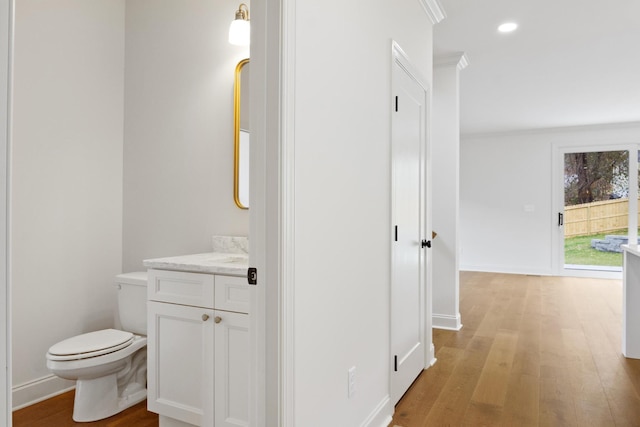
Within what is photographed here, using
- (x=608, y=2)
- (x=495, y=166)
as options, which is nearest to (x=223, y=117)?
(x=608, y=2)

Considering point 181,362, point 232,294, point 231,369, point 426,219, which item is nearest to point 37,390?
point 181,362

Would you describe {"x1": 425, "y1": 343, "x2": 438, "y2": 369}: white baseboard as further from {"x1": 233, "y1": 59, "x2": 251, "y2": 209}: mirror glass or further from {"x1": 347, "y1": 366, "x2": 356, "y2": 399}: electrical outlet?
{"x1": 233, "y1": 59, "x2": 251, "y2": 209}: mirror glass

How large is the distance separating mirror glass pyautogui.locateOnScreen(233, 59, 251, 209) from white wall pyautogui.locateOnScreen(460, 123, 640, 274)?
6.41 m

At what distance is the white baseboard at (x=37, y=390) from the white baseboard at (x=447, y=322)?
3043 millimetres

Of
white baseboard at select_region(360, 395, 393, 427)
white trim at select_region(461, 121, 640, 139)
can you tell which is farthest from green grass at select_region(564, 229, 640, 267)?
white baseboard at select_region(360, 395, 393, 427)

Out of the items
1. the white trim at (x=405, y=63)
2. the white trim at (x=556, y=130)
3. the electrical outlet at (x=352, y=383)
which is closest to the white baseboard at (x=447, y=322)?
the white trim at (x=405, y=63)

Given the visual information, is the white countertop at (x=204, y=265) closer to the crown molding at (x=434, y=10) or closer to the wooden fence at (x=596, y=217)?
the crown molding at (x=434, y=10)

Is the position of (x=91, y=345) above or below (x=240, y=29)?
below

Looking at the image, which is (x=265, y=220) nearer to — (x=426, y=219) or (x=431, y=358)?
(x=426, y=219)

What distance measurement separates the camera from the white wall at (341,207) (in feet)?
4.92

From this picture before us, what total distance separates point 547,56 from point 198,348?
392 centimetres

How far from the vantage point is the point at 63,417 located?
90.5 inches

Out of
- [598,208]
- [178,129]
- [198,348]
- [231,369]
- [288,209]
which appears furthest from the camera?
[598,208]

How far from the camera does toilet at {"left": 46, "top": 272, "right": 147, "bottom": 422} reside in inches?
84.6
